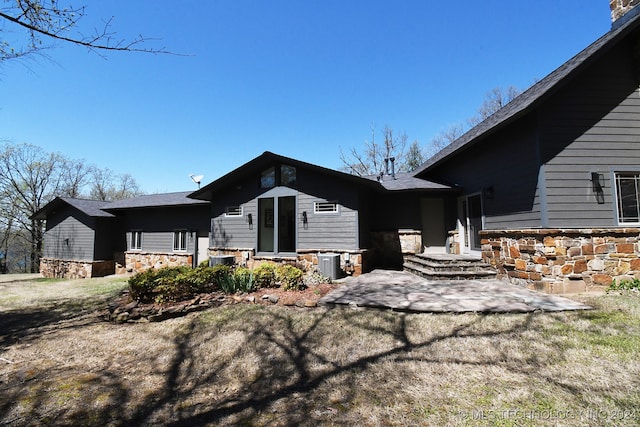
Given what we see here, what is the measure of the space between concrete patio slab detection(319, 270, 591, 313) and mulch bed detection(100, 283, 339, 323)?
19.5 inches

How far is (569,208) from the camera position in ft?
20.2

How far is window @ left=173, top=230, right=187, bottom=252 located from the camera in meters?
13.9

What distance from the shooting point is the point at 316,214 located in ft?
31.4

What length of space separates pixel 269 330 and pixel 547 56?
50.7 feet

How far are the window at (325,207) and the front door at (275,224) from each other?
1.24 m

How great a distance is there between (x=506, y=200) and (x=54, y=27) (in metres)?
10.1

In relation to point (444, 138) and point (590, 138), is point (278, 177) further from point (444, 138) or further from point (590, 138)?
point (444, 138)

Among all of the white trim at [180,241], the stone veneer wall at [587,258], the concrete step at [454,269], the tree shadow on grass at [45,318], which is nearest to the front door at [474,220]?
the concrete step at [454,269]

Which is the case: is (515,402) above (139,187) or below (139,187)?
below

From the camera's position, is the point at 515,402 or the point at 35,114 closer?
the point at 515,402

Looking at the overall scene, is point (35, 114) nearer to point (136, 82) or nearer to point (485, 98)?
point (136, 82)

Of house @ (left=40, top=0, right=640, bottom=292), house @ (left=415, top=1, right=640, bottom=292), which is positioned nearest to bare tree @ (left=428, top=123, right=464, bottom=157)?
house @ (left=40, top=0, right=640, bottom=292)

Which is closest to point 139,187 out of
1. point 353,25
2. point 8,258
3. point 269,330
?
point 8,258

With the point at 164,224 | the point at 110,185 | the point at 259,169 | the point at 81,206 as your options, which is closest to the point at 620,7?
the point at 259,169
